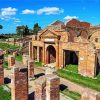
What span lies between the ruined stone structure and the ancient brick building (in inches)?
483

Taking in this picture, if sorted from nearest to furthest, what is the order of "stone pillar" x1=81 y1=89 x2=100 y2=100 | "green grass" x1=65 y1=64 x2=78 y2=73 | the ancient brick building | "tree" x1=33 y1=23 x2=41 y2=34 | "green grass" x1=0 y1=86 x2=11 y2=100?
"stone pillar" x1=81 y1=89 x2=100 y2=100 → "green grass" x1=0 y1=86 x2=11 y2=100 → the ancient brick building → "green grass" x1=65 y1=64 x2=78 y2=73 → "tree" x1=33 y1=23 x2=41 y2=34

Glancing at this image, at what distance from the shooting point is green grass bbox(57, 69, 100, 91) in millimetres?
19375

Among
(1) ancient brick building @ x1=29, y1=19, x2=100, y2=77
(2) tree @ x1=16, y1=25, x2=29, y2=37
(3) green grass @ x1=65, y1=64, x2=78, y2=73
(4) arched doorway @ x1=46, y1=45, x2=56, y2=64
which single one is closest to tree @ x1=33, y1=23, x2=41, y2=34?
(2) tree @ x1=16, y1=25, x2=29, y2=37

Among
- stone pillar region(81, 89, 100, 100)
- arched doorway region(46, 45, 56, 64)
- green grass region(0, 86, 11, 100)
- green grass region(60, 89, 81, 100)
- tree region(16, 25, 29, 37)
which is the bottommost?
green grass region(60, 89, 81, 100)

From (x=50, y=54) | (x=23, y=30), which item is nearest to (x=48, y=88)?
(x=50, y=54)

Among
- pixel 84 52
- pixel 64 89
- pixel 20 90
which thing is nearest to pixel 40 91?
pixel 20 90

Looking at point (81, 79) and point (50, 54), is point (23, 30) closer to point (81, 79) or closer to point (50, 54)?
point (50, 54)

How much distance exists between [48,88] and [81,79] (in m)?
12.2

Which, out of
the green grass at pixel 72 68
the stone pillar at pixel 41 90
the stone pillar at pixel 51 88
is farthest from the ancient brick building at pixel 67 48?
the stone pillar at pixel 51 88

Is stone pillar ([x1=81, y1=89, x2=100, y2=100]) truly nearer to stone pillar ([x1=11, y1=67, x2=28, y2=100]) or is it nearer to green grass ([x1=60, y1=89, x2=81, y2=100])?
stone pillar ([x1=11, y1=67, x2=28, y2=100])

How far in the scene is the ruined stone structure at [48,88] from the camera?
9.75 metres

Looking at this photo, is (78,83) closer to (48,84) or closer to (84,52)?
(84,52)

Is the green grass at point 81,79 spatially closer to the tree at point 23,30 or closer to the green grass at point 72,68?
the green grass at point 72,68

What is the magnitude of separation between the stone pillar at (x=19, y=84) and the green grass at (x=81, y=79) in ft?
25.3
